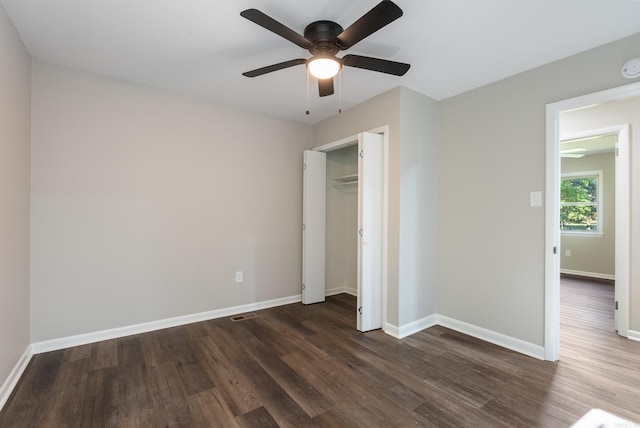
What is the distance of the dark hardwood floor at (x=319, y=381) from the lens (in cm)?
174

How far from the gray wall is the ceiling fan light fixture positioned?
111cm

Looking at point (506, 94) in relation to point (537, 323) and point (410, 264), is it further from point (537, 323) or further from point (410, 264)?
point (537, 323)

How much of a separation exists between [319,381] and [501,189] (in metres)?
2.31

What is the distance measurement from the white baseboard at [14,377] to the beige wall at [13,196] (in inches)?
1.6

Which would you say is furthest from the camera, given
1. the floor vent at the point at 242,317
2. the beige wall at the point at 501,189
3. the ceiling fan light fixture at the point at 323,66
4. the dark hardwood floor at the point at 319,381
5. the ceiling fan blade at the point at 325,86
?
the floor vent at the point at 242,317

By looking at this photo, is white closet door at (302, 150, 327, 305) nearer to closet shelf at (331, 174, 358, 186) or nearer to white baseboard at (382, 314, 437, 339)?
closet shelf at (331, 174, 358, 186)

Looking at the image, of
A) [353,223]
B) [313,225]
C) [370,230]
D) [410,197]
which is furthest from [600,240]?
[313,225]

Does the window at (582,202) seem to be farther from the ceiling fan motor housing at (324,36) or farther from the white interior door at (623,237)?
the ceiling fan motor housing at (324,36)

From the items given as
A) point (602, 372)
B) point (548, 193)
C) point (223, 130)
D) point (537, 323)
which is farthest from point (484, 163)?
point (223, 130)

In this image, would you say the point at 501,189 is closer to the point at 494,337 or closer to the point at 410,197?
the point at 410,197

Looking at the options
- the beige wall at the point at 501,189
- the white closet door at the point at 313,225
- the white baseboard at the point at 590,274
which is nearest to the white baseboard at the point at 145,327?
the white closet door at the point at 313,225

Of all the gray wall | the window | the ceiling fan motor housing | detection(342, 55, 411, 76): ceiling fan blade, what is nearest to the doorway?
the gray wall

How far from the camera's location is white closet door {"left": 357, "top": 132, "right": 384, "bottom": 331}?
2.99 m

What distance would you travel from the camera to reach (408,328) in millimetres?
2936
